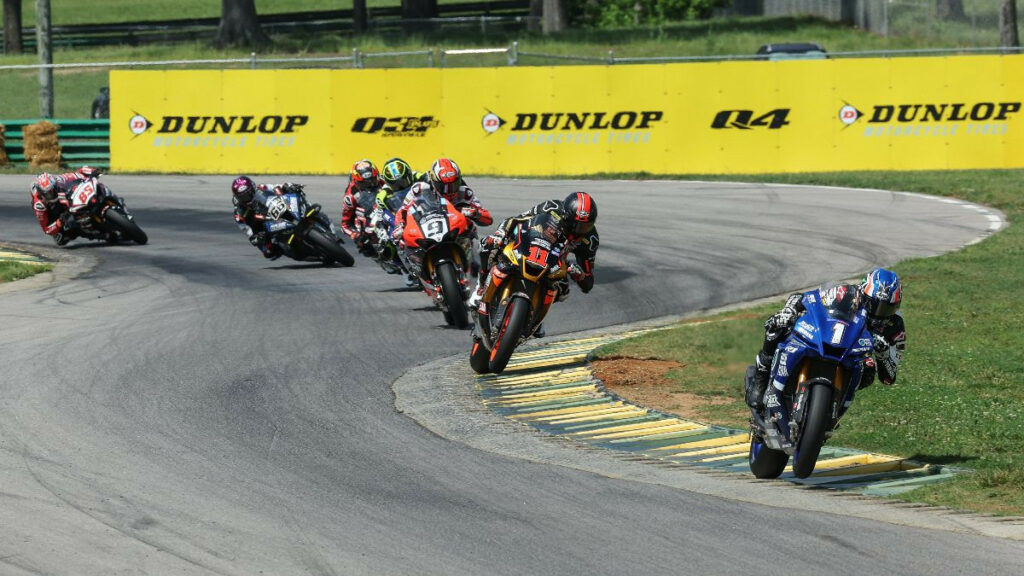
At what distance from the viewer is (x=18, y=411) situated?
976cm

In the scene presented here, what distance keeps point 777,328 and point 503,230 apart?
3942 mm

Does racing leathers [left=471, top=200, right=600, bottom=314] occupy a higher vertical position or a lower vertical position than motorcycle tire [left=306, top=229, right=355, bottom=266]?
higher

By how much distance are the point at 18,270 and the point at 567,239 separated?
9.16 meters

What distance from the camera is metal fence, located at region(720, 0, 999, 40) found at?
48.8 m

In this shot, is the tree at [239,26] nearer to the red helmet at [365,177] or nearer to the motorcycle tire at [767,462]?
the red helmet at [365,177]

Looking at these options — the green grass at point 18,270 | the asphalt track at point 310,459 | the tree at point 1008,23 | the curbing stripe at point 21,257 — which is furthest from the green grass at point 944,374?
the tree at point 1008,23

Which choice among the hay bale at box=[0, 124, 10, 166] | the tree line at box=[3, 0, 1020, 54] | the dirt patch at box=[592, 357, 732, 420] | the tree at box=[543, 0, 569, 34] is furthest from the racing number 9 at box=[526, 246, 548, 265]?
the tree at box=[543, 0, 569, 34]

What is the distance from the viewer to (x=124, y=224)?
21.0 meters

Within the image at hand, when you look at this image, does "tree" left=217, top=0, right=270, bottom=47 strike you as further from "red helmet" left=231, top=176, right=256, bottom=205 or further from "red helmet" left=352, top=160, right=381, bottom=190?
"red helmet" left=352, top=160, right=381, bottom=190

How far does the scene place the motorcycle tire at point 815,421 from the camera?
Answer: 25.8 feet

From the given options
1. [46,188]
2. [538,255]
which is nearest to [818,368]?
A: [538,255]

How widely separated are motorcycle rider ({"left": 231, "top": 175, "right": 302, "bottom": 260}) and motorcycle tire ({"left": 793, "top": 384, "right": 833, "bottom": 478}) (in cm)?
→ 1227

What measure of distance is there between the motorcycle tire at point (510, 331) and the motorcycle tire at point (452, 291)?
2.01 metres

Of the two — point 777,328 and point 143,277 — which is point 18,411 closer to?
point 777,328
